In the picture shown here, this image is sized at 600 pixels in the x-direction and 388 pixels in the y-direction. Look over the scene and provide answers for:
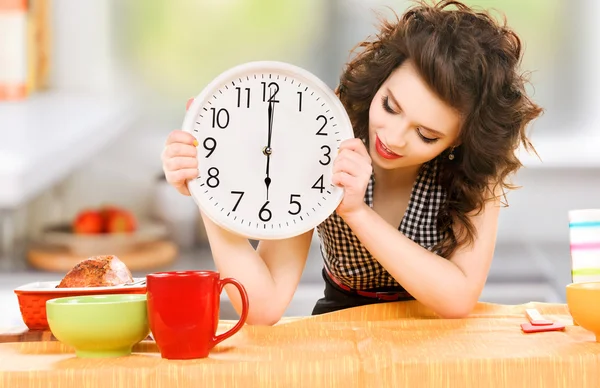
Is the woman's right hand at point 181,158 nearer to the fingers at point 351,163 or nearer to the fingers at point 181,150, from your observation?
the fingers at point 181,150

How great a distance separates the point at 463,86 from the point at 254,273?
1.51 feet

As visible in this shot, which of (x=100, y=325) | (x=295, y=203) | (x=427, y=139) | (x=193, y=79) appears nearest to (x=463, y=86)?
(x=427, y=139)

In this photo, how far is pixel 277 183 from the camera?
119 cm

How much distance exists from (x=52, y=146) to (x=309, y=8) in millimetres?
1375

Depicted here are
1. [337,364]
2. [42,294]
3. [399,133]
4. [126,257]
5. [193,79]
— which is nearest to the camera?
[337,364]

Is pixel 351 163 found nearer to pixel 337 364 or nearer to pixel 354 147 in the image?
pixel 354 147

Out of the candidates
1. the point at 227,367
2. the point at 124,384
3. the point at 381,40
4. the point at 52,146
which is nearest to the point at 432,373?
the point at 227,367

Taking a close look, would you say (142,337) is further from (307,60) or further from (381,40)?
(307,60)

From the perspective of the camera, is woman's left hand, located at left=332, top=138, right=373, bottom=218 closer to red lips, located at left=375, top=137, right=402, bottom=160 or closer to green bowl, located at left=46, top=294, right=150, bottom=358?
red lips, located at left=375, top=137, right=402, bottom=160

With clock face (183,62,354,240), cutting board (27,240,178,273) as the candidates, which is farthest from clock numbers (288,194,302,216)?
cutting board (27,240,178,273)

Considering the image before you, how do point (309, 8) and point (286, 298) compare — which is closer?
point (286, 298)

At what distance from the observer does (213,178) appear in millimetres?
1179

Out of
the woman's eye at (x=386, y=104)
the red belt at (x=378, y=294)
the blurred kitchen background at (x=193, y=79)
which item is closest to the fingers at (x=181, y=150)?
the woman's eye at (x=386, y=104)

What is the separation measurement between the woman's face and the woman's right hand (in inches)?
12.5
